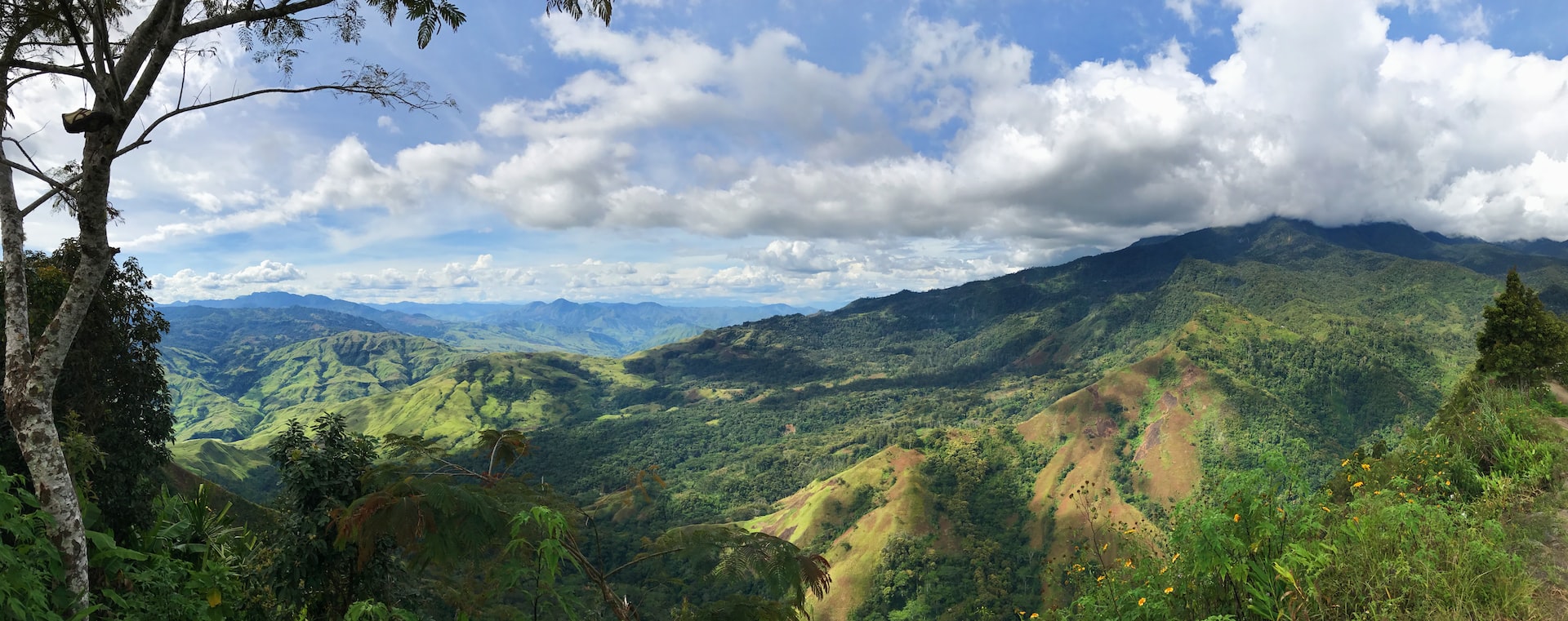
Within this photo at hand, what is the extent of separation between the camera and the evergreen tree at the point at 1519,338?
20.1m

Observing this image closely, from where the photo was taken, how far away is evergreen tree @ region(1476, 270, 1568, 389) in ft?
66.1

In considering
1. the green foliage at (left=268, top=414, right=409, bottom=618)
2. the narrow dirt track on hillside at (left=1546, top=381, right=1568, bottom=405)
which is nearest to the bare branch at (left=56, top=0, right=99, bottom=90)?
the green foliage at (left=268, top=414, right=409, bottom=618)

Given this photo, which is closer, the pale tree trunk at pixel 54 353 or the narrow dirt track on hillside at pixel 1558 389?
the pale tree trunk at pixel 54 353

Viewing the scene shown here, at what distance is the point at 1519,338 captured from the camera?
21.6m

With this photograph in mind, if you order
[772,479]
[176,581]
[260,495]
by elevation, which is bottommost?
[772,479]

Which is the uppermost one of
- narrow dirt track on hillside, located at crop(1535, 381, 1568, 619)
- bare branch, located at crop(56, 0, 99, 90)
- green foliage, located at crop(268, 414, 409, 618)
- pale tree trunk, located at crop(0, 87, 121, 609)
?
bare branch, located at crop(56, 0, 99, 90)

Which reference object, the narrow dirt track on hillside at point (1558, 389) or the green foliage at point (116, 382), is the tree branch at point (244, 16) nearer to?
the green foliage at point (116, 382)

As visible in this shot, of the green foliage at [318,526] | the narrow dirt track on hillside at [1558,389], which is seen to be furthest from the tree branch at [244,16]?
the narrow dirt track on hillside at [1558,389]

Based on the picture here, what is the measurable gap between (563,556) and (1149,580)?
5.72 m

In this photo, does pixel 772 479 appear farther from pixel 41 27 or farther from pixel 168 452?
pixel 41 27

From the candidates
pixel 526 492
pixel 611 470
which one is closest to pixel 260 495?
pixel 611 470

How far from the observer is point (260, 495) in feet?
458

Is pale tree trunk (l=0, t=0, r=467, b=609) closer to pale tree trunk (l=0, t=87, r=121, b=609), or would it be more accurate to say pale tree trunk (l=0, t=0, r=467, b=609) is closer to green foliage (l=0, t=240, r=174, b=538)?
pale tree trunk (l=0, t=87, r=121, b=609)

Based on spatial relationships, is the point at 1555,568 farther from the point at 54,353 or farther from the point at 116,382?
the point at 116,382
